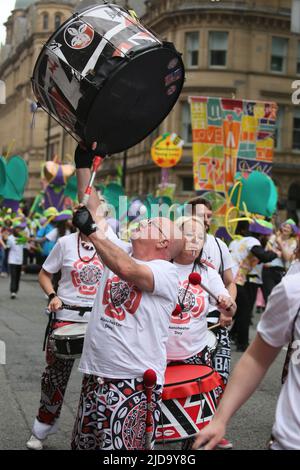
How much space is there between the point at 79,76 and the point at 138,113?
1.37ft

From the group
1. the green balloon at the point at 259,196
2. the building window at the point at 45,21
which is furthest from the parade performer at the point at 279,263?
the building window at the point at 45,21

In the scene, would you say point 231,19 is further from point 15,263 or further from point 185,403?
point 185,403

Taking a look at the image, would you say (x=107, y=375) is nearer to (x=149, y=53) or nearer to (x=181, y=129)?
(x=149, y=53)

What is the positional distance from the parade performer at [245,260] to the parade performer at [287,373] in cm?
689

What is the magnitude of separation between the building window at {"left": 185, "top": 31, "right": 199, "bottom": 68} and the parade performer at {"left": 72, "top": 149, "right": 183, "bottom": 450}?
128 feet

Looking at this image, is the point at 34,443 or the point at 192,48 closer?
the point at 34,443

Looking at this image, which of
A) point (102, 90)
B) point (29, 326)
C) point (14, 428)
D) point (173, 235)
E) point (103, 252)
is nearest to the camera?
point (102, 90)

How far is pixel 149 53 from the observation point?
11.6 ft

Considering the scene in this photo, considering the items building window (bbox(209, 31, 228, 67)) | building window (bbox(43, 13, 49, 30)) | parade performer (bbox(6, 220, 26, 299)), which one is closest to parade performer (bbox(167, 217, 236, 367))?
parade performer (bbox(6, 220, 26, 299))

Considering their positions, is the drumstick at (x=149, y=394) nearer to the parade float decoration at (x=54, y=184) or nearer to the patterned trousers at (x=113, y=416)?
the patterned trousers at (x=113, y=416)

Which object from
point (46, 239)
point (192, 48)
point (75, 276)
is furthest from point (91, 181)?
point (192, 48)

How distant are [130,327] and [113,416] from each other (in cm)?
42

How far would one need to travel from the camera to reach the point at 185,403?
14.2 feet

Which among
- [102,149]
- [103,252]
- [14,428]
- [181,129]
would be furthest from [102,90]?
[181,129]
